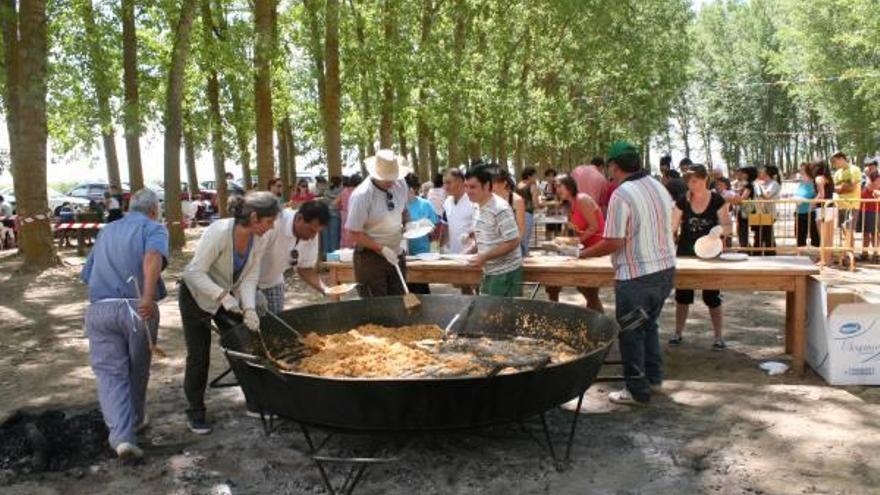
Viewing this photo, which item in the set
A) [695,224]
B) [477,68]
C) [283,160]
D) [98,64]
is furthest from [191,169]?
[695,224]

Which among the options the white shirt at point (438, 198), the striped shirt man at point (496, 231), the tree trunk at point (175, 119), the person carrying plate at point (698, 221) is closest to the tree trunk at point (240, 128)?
the tree trunk at point (175, 119)

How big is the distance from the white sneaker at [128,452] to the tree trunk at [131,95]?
9.94 metres

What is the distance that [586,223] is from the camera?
275 inches

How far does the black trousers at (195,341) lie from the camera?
4.88 meters

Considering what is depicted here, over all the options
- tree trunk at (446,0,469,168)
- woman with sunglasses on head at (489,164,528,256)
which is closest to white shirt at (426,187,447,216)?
woman with sunglasses on head at (489,164,528,256)

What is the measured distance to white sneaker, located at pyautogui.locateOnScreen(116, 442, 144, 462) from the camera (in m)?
4.49

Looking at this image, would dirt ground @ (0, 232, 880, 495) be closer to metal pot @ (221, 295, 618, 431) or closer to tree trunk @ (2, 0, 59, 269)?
metal pot @ (221, 295, 618, 431)

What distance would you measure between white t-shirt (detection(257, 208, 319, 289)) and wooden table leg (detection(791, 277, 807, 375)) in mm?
3664

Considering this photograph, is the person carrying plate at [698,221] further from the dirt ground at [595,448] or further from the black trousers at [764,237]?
the black trousers at [764,237]

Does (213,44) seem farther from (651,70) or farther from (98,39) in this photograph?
(651,70)

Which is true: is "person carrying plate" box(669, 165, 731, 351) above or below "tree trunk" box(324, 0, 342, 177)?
below

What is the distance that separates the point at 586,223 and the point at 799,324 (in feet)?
6.36

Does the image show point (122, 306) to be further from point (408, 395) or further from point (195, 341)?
point (408, 395)

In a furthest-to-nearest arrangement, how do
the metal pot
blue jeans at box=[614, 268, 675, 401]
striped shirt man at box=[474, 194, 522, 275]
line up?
striped shirt man at box=[474, 194, 522, 275] → blue jeans at box=[614, 268, 675, 401] → the metal pot
